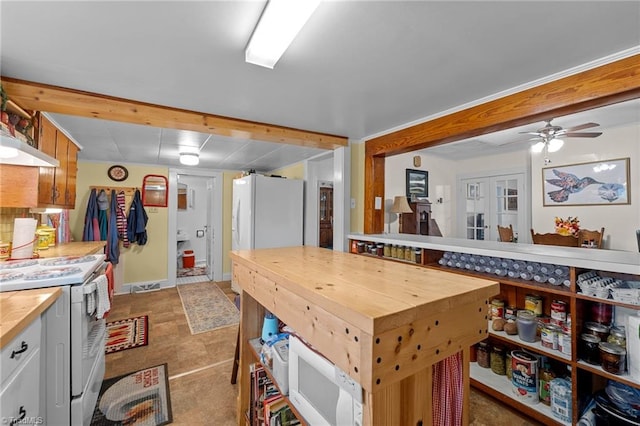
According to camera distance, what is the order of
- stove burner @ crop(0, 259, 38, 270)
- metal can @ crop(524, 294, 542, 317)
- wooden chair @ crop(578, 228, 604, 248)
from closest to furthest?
stove burner @ crop(0, 259, 38, 270)
metal can @ crop(524, 294, 542, 317)
wooden chair @ crop(578, 228, 604, 248)

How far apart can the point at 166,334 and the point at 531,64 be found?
3871mm

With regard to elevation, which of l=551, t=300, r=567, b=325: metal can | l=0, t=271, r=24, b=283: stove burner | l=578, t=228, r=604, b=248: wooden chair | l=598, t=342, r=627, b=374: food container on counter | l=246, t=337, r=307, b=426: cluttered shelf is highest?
l=578, t=228, r=604, b=248: wooden chair

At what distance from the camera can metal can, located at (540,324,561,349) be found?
171 centimetres

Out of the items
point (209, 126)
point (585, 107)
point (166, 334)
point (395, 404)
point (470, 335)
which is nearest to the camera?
point (395, 404)

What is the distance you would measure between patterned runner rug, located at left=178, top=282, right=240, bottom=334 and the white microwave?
93.6 inches

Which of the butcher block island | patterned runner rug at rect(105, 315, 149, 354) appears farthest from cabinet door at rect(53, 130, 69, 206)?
the butcher block island

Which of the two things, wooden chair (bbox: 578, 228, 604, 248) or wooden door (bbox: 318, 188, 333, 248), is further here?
wooden door (bbox: 318, 188, 333, 248)

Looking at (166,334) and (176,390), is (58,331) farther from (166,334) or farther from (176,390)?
(166,334)

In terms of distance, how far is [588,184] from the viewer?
388cm

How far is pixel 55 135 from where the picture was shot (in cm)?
261

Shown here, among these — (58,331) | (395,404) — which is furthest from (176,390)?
(395,404)

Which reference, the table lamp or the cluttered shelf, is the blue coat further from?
the table lamp

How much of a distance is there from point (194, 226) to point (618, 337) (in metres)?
6.96

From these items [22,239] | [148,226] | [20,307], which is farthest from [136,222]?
[20,307]
